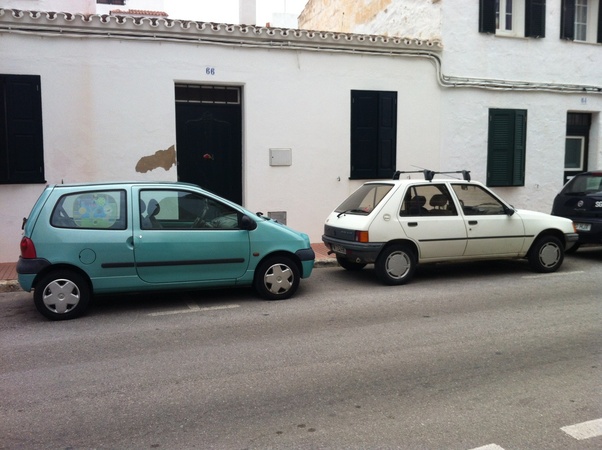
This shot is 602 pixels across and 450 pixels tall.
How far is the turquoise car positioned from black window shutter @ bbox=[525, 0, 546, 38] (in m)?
9.50

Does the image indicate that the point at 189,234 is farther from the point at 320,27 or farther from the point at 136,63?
the point at 320,27

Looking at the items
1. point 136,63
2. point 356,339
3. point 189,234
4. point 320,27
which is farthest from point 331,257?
point 320,27

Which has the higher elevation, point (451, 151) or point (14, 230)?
point (451, 151)

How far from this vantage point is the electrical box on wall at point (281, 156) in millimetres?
11188

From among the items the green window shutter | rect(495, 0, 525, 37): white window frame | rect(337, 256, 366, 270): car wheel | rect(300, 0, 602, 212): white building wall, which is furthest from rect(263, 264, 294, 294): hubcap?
rect(495, 0, 525, 37): white window frame

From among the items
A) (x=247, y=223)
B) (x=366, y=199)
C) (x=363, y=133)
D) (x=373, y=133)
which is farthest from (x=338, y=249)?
(x=373, y=133)

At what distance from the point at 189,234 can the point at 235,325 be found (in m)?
1.37

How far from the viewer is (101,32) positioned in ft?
32.4

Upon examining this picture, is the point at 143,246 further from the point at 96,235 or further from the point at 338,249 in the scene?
the point at 338,249

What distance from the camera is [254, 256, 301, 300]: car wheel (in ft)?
23.7

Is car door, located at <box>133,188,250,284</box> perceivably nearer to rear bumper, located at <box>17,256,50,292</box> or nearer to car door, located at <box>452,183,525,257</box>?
rear bumper, located at <box>17,256,50,292</box>

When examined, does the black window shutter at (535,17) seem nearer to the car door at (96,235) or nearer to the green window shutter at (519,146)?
the green window shutter at (519,146)

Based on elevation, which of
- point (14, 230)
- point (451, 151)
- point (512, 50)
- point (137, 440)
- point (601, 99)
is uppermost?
point (512, 50)

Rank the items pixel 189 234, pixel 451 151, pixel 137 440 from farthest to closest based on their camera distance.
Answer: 1. pixel 451 151
2. pixel 189 234
3. pixel 137 440
